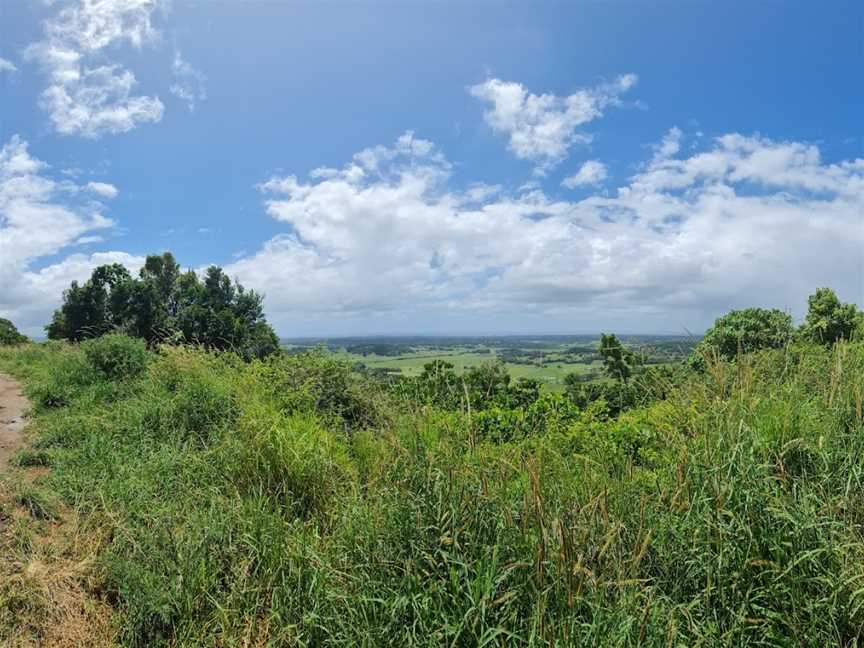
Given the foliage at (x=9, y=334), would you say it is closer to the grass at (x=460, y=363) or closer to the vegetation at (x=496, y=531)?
the grass at (x=460, y=363)

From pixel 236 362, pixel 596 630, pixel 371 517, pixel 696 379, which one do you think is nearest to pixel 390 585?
pixel 371 517

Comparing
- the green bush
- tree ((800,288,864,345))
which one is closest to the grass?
the green bush

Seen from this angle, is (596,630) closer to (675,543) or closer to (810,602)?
(675,543)

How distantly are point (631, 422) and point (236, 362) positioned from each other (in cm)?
622

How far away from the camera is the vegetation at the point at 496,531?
2.33 meters

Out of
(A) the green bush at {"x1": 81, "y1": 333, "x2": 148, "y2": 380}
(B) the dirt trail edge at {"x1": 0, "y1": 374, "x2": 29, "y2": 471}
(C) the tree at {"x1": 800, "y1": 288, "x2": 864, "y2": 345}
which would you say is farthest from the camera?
(C) the tree at {"x1": 800, "y1": 288, "x2": 864, "y2": 345}

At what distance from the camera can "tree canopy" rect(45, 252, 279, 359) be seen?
27359 mm

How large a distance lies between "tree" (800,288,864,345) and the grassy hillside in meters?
16.9

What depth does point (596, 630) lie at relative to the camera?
2.13m

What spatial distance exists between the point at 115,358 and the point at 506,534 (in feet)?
28.0

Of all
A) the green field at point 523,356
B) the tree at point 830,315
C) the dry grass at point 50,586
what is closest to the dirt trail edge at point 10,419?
the dry grass at point 50,586

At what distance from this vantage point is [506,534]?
2572 mm

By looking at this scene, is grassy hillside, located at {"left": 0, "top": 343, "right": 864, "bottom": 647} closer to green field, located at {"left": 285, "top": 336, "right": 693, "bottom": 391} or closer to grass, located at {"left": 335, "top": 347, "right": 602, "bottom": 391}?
green field, located at {"left": 285, "top": 336, "right": 693, "bottom": 391}

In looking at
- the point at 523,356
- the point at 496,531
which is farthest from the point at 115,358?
the point at 496,531
